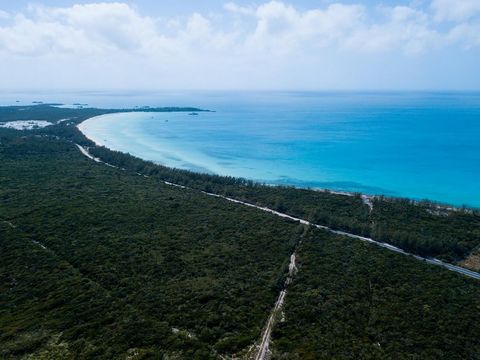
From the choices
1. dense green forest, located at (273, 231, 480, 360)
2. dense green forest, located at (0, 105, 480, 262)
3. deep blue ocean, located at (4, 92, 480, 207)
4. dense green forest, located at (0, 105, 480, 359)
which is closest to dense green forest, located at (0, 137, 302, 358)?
dense green forest, located at (0, 105, 480, 359)

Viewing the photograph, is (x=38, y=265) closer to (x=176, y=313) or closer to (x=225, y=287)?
(x=176, y=313)

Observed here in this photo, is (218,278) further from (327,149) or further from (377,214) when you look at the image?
(327,149)

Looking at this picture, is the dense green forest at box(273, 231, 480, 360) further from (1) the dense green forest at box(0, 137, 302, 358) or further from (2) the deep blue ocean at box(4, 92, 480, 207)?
(2) the deep blue ocean at box(4, 92, 480, 207)

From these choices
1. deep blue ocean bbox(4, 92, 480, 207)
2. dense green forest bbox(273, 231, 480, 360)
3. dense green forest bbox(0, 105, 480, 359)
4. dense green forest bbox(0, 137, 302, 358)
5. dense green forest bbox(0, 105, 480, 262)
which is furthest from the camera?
deep blue ocean bbox(4, 92, 480, 207)

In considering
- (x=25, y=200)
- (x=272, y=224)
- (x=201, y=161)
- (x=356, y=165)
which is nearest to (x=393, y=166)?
(x=356, y=165)

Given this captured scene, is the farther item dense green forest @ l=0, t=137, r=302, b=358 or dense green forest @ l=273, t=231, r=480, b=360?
dense green forest @ l=0, t=137, r=302, b=358

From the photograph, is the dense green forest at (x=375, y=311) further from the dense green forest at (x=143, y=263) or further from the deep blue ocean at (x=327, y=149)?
the deep blue ocean at (x=327, y=149)

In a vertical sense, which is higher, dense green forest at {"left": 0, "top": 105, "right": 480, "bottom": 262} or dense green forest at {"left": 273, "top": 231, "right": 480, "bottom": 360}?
dense green forest at {"left": 0, "top": 105, "right": 480, "bottom": 262}
